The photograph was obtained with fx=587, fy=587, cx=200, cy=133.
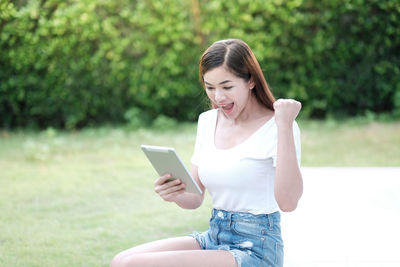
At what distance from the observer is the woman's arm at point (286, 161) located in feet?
7.34

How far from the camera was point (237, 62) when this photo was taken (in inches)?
97.1

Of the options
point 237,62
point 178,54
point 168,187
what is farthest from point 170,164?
point 178,54

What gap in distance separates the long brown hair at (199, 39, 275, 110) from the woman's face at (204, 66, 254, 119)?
2 cm

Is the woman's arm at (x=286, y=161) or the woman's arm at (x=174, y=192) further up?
the woman's arm at (x=286, y=161)

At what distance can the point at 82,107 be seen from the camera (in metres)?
8.73

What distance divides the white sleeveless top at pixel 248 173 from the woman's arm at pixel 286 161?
10 cm

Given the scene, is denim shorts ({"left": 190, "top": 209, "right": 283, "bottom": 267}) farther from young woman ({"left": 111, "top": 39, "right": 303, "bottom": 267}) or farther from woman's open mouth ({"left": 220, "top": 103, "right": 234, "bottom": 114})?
woman's open mouth ({"left": 220, "top": 103, "right": 234, "bottom": 114})

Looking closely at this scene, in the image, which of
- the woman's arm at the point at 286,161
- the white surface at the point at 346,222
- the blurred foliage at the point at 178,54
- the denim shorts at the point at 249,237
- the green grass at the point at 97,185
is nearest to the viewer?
the woman's arm at the point at 286,161

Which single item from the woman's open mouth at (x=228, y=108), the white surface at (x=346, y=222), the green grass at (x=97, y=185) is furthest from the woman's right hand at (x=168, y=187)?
the green grass at (x=97, y=185)

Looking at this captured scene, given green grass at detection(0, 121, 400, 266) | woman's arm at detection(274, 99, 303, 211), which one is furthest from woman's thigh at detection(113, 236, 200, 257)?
green grass at detection(0, 121, 400, 266)

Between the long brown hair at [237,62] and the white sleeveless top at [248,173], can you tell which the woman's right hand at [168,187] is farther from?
the long brown hair at [237,62]

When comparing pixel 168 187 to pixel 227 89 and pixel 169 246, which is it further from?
pixel 227 89

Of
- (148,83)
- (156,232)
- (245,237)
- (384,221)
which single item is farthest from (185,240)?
(148,83)

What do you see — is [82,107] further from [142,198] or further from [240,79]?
[240,79]
